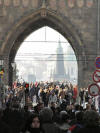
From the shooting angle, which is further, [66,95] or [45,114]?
[66,95]

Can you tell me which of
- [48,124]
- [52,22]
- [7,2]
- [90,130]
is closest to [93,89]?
[48,124]

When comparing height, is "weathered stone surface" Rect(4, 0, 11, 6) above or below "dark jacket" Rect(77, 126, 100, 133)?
above

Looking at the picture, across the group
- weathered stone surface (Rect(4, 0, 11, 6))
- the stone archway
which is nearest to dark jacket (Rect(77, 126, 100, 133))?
the stone archway

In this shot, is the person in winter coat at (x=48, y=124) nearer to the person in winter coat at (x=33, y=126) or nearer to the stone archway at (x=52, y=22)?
the person in winter coat at (x=33, y=126)

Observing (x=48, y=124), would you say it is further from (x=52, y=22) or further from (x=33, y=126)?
(x=52, y=22)

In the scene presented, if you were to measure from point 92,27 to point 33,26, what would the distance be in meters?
4.62

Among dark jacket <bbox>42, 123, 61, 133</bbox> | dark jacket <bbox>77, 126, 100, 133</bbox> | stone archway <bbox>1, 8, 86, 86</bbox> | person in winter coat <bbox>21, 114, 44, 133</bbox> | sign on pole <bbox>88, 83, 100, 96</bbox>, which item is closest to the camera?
dark jacket <bbox>77, 126, 100, 133</bbox>

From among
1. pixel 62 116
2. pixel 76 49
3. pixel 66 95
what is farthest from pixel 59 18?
pixel 62 116

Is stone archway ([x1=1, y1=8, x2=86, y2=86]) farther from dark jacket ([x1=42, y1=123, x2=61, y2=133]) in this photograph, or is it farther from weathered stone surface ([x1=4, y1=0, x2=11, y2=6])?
dark jacket ([x1=42, y1=123, x2=61, y2=133])

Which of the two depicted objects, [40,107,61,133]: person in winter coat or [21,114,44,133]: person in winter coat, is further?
[40,107,61,133]: person in winter coat

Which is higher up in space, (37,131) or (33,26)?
(33,26)

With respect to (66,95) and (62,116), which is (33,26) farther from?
(62,116)

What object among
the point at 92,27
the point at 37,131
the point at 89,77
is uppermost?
the point at 92,27

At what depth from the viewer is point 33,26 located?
41219mm
